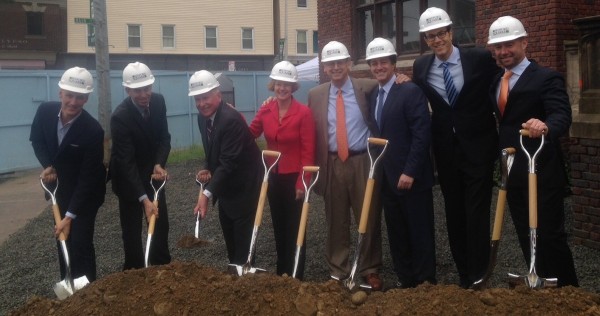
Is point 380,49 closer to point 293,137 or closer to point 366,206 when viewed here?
point 293,137

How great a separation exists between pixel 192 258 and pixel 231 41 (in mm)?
38652

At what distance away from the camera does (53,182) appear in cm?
592

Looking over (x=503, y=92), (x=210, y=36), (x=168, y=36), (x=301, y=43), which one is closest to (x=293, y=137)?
(x=503, y=92)

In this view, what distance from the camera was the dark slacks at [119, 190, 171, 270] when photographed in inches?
249

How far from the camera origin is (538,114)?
5.08 meters

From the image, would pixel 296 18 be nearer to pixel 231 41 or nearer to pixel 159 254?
pixel 231 41

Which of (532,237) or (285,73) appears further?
(285,73)

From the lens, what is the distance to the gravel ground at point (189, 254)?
22.5ft

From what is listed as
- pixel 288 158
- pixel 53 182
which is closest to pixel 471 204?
pixel 288 158

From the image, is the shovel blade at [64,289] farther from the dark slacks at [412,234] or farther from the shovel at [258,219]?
the dark slacks at [412,234]

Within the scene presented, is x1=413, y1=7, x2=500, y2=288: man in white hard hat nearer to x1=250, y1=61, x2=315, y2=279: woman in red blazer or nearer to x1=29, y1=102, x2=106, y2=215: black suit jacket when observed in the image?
x1=250, y1=61, x2=315, y2=279: woman in red blazer

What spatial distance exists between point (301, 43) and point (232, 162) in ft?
143

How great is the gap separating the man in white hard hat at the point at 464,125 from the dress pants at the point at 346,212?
725mm

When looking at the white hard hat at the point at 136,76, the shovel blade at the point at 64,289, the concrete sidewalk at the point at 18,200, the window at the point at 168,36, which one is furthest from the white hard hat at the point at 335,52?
the window at the point at 168,36
